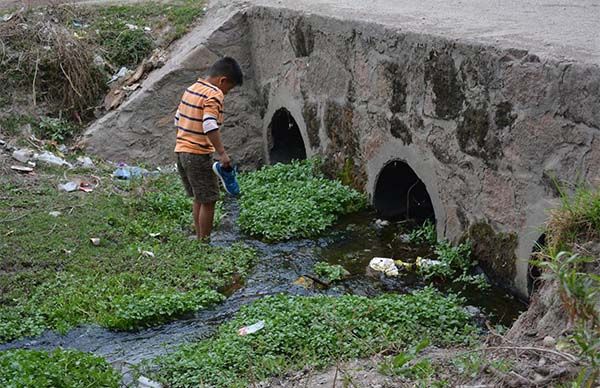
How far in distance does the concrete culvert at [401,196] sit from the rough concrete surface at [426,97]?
0.16m

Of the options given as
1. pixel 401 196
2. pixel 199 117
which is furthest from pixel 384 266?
pixel 199 117

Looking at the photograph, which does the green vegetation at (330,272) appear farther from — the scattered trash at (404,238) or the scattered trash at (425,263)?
the scattered trash at (404,238)

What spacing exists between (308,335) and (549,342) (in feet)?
5.40

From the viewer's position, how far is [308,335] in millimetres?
5203

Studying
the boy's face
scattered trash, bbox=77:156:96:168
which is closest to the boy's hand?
the boy's face

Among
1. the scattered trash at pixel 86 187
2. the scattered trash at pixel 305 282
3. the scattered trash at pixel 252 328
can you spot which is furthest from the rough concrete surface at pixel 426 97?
the scattered trash at pixel 252 328

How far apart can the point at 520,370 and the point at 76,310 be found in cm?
332

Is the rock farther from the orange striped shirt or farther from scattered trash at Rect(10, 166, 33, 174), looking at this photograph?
scattered trash at Rect(10, 166, 33, 174)

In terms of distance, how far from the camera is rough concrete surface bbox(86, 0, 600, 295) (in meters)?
5.64

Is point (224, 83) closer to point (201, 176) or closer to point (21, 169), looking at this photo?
point (201, 176)

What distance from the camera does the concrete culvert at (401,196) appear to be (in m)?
8.12

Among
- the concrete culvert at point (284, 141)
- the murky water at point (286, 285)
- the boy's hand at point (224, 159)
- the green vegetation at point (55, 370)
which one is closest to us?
the green vegetation at point (55, 370)

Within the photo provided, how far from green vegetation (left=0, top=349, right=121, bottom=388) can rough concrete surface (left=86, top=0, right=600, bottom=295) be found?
2948mm

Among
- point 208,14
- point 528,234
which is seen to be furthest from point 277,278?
point 208,14
